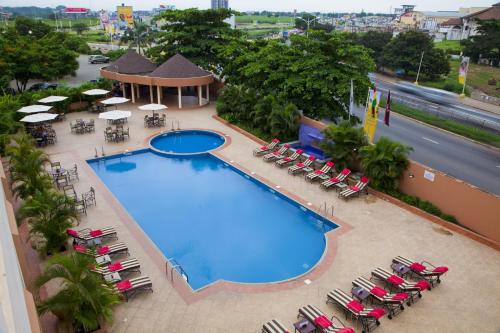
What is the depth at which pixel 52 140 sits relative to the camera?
2433 centimetres

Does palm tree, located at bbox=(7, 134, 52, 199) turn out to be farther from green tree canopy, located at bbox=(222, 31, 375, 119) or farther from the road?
the road

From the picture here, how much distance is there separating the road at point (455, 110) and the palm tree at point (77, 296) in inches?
1378

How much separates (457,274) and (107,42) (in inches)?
4157

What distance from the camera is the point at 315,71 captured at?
2383 cm

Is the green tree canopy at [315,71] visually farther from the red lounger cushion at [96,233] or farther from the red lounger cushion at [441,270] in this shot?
the red lounger cushion at [96,233]

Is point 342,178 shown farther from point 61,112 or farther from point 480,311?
point 61,112

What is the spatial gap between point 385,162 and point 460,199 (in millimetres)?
3519

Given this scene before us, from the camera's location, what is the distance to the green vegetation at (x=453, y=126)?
97.2ft

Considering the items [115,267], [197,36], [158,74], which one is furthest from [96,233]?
[197,36]

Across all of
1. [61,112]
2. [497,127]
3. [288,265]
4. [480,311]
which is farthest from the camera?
[497,127]

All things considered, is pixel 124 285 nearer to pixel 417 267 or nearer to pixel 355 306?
pixel 355 306

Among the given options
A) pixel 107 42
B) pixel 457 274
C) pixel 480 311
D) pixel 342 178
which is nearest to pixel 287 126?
pixel 342 178

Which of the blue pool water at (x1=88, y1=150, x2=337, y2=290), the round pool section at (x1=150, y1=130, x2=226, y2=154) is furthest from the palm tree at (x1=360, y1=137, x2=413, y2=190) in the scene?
the round pool section at (x1=150, y1=130, x2=226, y2=154)

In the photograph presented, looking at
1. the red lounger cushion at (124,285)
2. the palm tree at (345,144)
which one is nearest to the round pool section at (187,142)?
the palm tree at (345,144)
